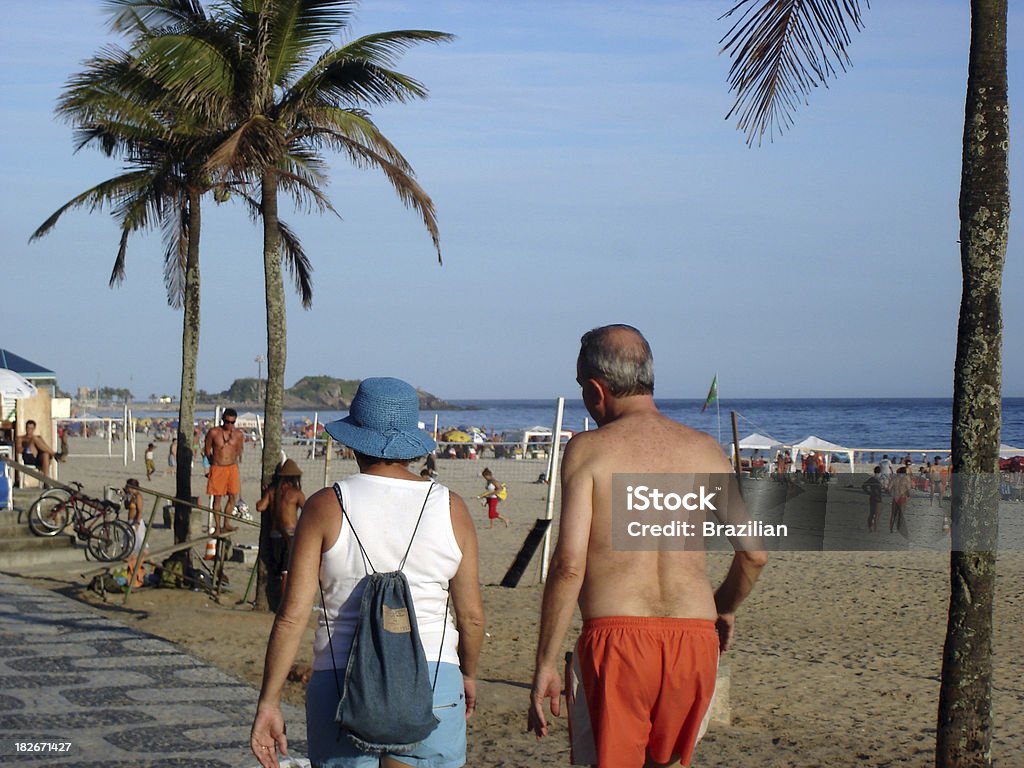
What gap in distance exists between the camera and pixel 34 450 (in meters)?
21.3

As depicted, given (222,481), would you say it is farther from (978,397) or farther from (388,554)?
(388,554)

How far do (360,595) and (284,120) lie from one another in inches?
348

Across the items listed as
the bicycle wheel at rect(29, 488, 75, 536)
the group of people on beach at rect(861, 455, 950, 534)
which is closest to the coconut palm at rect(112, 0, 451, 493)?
the bicycle wheel at rect(29, 488, 75, 536)

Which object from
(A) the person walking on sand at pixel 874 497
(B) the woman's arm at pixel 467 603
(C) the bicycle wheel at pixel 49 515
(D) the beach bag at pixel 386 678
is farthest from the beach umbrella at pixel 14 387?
(D) the beach bag at pixel 386 678

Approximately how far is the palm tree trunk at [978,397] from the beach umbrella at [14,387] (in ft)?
55.4

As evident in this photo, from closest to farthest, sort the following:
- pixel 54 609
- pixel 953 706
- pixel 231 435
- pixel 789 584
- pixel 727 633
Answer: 1. pixel 727 633
2. pixel 953 706
3. pixel 54 609
4. pixel 789 584
5. pixel 231 435

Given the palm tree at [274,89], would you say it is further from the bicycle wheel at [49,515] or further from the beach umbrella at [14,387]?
the beach umbrella at [14,387]

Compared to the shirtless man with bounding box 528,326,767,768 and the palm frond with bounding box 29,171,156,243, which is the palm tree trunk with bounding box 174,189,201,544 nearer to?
the palm frond with bounding box 29,171,156,243

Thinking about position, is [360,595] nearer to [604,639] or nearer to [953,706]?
[604,639]

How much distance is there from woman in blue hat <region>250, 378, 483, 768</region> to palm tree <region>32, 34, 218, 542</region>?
9.65m

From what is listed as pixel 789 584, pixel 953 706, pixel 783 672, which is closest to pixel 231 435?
pixel 789 584

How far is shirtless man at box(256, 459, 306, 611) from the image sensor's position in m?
11.1

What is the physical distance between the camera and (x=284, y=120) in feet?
37.1

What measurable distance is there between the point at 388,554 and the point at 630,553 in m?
0.70
